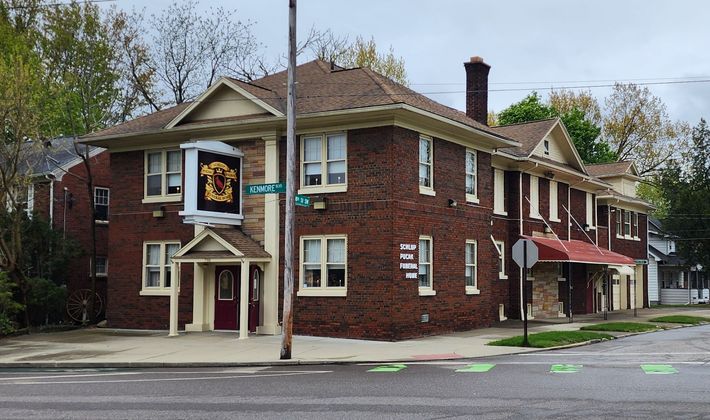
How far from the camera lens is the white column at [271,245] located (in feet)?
78.7

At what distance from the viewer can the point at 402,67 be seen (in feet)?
151

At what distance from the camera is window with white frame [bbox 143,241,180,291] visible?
86.6 feet

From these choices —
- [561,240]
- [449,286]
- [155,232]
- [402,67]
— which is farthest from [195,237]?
[402,67]

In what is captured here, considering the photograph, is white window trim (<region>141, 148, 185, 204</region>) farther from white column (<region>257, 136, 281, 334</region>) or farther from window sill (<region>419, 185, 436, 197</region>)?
window sill (<region>419, 185, 436, 197</region>)

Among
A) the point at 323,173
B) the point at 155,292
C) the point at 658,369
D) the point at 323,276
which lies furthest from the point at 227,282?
the point at 658,369

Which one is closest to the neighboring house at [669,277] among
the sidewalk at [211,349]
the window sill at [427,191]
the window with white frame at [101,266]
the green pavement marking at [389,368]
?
the window sill at [427,191]

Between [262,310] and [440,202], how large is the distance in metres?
6.20

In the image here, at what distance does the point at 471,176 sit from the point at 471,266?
293 cm

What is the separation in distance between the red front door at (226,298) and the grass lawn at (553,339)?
26.5 feet

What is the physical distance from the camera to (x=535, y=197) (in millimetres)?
32688

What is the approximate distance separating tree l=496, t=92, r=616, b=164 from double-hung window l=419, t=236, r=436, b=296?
31603 millimetres

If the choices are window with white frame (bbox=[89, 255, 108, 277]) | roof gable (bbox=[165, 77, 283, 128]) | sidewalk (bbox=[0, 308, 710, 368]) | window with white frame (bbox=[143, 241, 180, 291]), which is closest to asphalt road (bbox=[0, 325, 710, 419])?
sidewalk (bbox=[0, 308, 710, 368])

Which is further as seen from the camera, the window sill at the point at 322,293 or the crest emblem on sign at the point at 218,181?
the crest emblem on sign at the point at 218,181

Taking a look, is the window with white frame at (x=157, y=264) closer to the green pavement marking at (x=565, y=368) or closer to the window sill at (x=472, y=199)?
the window sill at (x=472, y=199)
